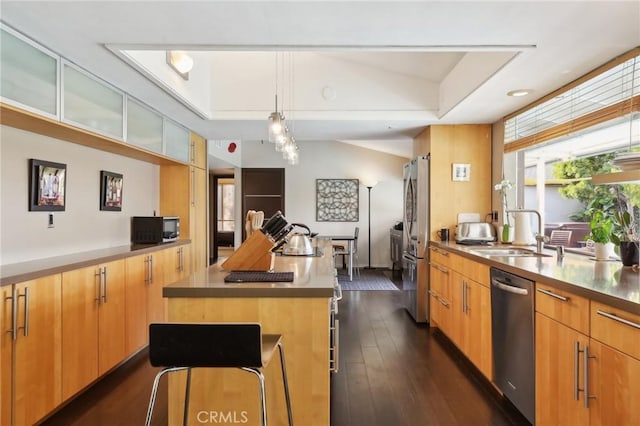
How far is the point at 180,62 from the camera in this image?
332cm

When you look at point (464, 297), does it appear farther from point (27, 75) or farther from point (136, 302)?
point (27, 75)

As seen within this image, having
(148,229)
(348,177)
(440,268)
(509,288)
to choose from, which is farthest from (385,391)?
(348,177)

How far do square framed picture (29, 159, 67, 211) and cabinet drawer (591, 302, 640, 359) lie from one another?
3280mm

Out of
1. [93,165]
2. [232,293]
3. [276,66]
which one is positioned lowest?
[232,293]

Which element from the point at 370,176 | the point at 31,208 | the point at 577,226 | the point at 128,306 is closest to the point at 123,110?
the point at 31,208

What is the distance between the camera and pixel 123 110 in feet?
10.2

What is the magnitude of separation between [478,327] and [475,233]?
4.47 ft

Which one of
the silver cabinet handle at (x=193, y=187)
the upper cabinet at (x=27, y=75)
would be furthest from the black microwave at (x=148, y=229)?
the upper cabinet at (x=27, y=75)

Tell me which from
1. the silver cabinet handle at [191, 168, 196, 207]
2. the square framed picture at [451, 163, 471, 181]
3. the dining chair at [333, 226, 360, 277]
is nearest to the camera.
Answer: the square framed picture at [451, 163, 471, 181]

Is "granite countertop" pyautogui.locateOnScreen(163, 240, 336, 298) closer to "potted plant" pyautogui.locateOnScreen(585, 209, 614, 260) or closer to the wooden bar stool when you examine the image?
the wooden bar stool

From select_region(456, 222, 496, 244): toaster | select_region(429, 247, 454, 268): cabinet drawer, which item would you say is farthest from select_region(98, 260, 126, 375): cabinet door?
select_region(456, 222, 496, 244): toaster

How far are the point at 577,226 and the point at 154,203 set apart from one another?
4330 mm

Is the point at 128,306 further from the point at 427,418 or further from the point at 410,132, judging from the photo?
the point at 410,132

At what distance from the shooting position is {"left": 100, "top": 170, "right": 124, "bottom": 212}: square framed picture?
11.3ft
